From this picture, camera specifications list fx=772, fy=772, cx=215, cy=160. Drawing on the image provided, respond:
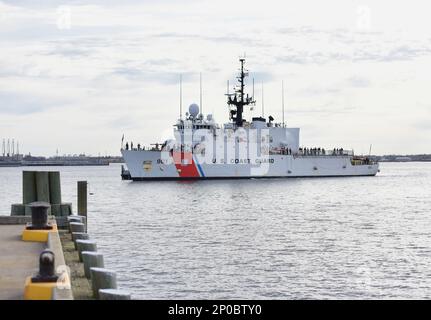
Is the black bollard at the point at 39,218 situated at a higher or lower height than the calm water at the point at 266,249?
higher

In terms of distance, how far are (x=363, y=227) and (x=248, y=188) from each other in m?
43.0

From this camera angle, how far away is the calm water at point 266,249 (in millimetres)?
20812

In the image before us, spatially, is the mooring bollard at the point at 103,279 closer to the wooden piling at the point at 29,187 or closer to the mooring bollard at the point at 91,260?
the mooring bollard at the point at 91,260

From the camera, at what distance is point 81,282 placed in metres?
11.4

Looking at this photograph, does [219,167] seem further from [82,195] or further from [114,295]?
[114,295]

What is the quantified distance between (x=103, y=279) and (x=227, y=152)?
82.3 m

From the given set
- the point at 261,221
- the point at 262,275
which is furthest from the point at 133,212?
the point at 262,275

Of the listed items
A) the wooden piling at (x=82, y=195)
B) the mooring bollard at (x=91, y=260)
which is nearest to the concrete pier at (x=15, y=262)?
the mooring bollard at (x=91, y=260)

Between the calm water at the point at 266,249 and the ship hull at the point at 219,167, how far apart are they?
107 ft

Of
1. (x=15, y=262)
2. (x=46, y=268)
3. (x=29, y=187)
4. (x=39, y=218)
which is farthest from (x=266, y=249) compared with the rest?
(x=46, y=268)

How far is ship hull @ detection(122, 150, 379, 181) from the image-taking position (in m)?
90.0
